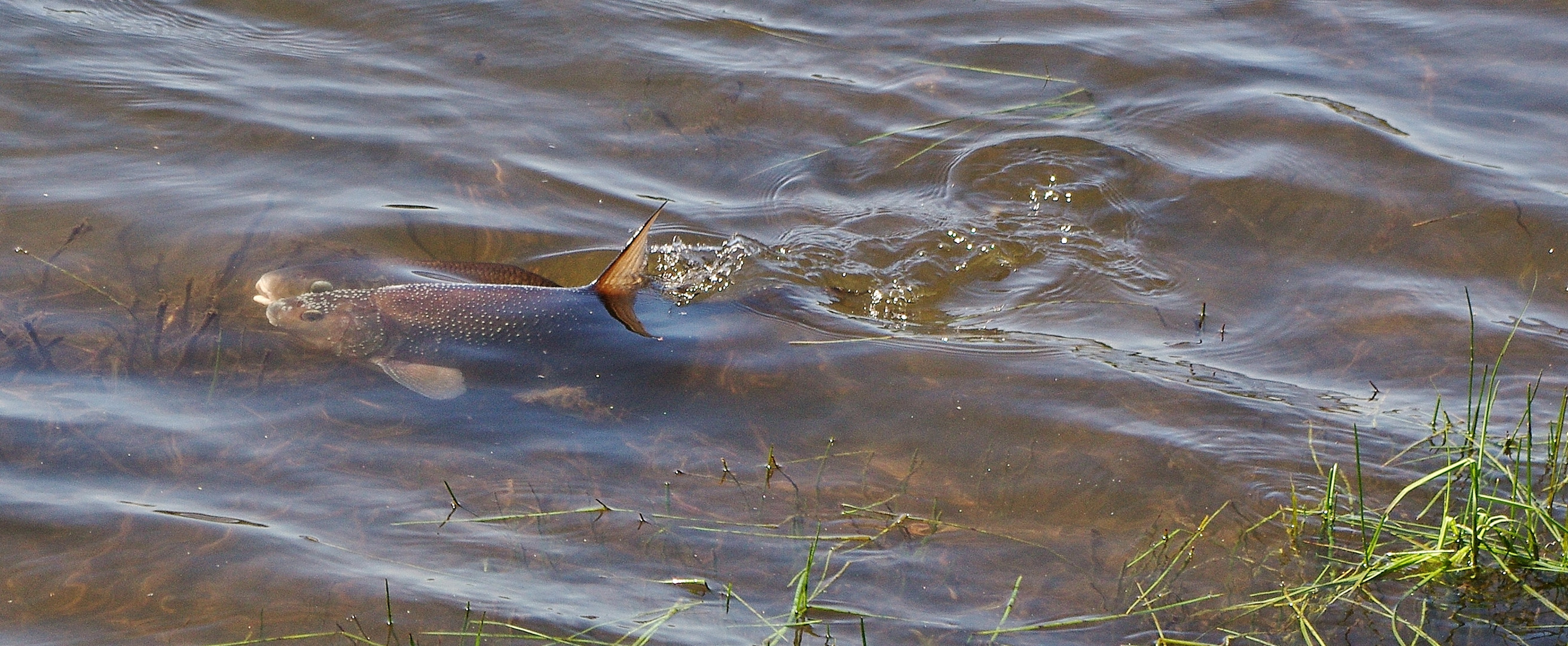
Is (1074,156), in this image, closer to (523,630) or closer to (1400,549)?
(1400,549)

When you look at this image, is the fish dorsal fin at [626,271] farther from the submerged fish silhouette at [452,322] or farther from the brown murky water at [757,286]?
the brown murky water at [757,286]

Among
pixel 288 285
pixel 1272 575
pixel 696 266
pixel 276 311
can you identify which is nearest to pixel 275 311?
pixel 276 311

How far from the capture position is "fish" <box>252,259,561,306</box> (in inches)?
173

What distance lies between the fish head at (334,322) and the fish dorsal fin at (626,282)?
75cm

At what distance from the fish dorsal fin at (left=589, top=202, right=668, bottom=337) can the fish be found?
12.2 inches

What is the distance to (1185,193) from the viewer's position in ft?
17.2

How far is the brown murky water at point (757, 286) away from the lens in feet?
10.8

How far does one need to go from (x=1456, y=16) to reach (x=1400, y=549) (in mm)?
4385

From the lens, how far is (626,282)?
166 inches

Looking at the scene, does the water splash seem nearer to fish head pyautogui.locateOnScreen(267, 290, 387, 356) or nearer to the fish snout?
fish head pyautogui.locateOnScreen(267, 290, 387, 356)

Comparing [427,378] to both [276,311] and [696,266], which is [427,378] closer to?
[276,311]

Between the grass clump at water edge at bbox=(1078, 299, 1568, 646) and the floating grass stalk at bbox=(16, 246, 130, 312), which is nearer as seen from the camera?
the grass clump at water edge at bbox=(1078, 299, 1568, 646)

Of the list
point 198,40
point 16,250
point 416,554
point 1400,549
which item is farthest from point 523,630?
point 198,40

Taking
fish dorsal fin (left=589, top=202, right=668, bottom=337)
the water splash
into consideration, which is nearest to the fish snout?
fish dorsal fin (left=589, top=202, right=668, bottom=337)
